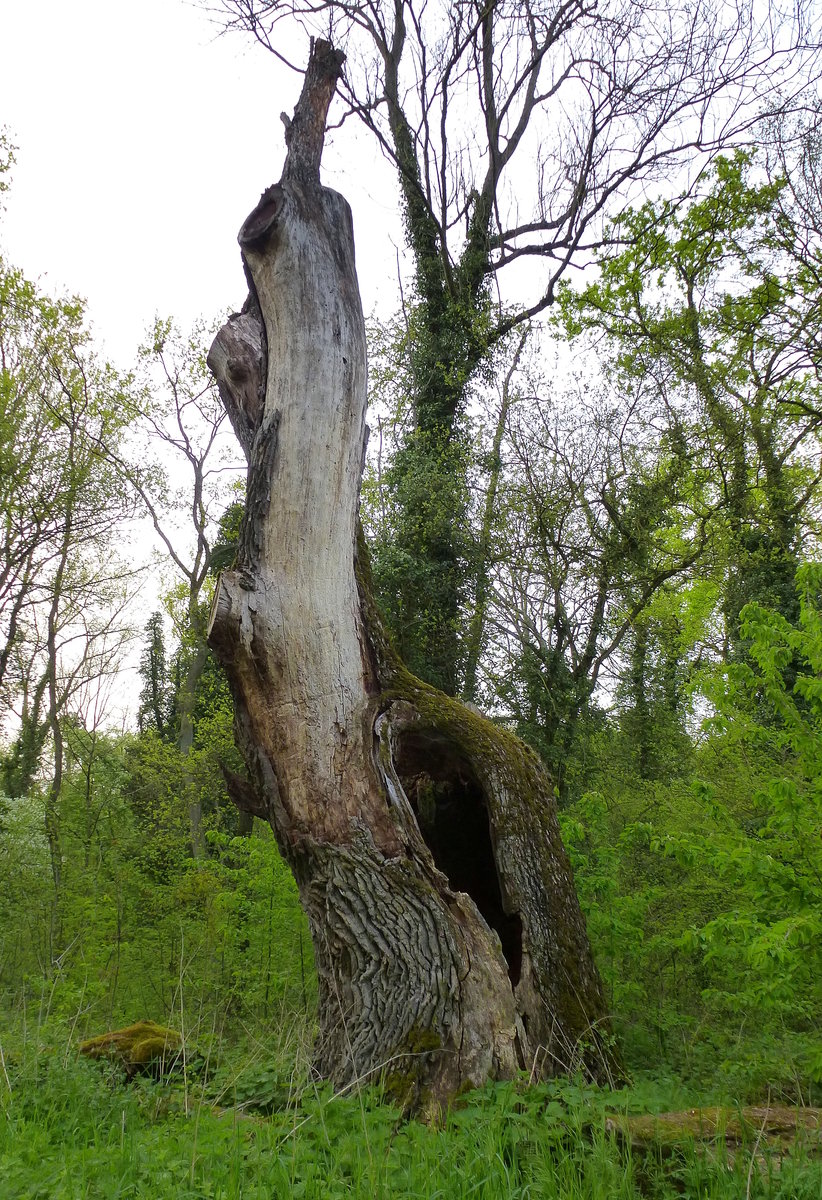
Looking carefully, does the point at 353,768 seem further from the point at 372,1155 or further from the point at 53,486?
the point at 53,486

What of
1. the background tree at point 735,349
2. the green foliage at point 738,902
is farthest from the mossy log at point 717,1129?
the background tree at point 735,349

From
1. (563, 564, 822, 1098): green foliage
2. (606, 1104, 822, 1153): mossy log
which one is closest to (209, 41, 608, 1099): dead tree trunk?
(606, 1104, 822, 1153): mossy log

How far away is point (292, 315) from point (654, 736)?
10.7 m

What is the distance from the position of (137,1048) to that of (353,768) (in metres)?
1.92

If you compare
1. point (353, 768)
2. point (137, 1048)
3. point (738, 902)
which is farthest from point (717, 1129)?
point (738, 902)

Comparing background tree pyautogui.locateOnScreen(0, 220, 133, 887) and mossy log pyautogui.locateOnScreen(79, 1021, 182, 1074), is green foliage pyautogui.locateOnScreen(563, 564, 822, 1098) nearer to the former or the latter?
mossy log pyautogui.locateOnScreen(79, 1021, 182, 1074)

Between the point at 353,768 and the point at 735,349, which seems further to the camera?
the point at 735,349

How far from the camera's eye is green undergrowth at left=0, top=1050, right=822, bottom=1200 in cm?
228

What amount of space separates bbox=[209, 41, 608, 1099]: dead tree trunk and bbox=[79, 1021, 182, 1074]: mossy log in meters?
0.96

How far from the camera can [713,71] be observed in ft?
43.1

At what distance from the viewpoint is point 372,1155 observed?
2523 millimetres

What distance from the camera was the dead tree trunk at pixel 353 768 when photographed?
12.3ft

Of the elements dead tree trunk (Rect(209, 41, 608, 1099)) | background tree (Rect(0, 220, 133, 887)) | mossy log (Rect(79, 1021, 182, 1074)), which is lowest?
mossy log (Rect(79, 1021, 182, 1074))

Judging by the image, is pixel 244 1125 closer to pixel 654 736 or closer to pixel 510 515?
pixel 510 515
